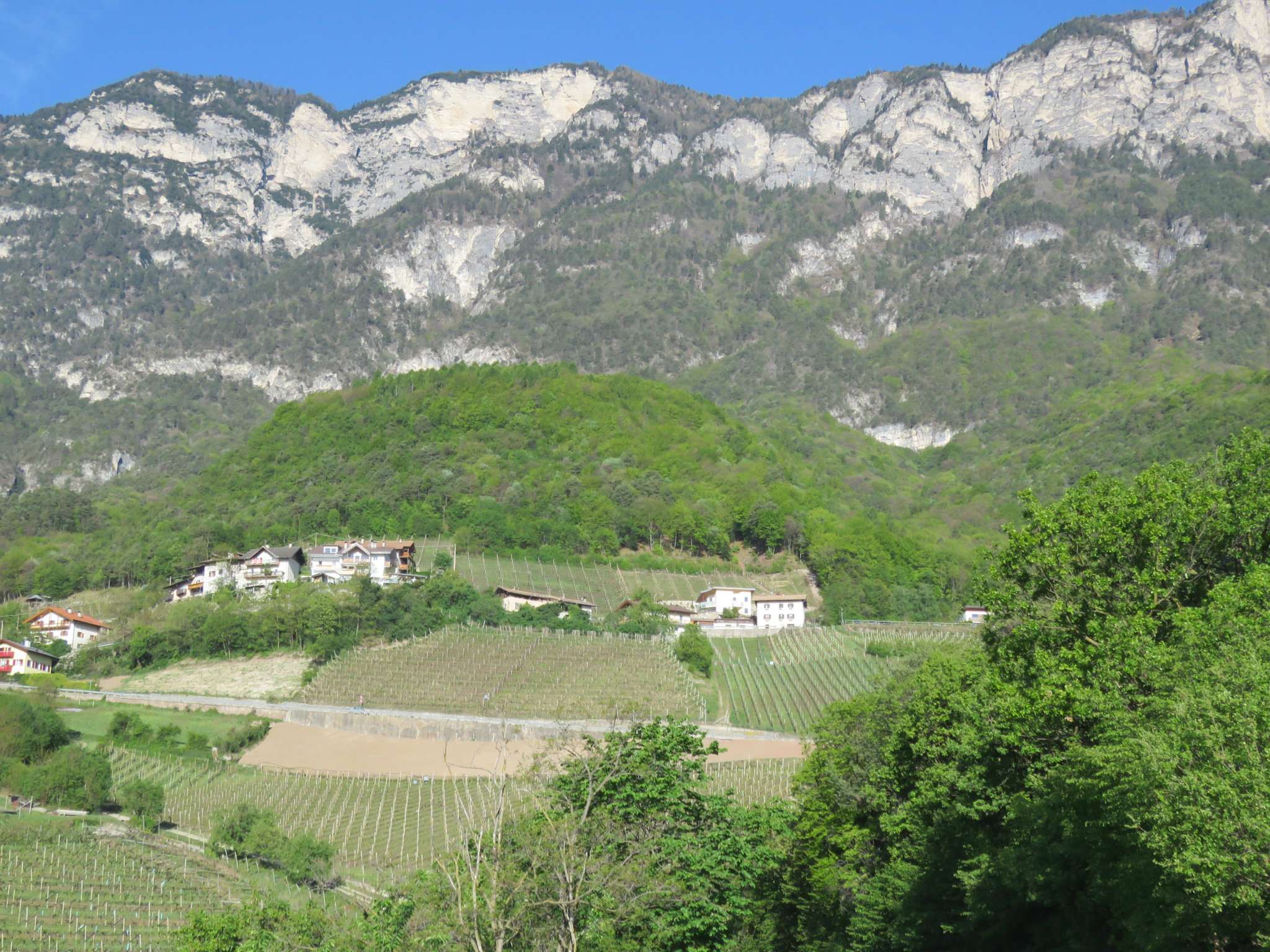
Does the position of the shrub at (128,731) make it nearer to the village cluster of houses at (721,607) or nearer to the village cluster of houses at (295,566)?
the village cluster of houses at (721,607)

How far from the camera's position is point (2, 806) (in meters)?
55.3

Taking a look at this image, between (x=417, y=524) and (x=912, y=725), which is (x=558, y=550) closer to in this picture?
(x=417, y=524)

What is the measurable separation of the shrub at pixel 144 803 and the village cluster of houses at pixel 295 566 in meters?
46.5

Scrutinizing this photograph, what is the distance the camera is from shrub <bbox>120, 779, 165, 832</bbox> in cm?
5319

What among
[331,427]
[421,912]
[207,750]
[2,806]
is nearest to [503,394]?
[331,427]

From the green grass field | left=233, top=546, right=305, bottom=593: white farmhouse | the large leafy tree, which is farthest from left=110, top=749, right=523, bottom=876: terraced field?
left=233, top=546, right=305, bottom=593: white farmhouse

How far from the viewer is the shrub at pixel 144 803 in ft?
174

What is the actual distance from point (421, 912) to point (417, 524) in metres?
95.6

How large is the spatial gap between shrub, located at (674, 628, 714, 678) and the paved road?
42.4 ft

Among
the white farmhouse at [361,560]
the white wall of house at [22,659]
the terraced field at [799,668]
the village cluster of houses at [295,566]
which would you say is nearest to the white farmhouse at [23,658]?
the white wall of house at [22,659]

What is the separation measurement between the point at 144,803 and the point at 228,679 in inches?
1137

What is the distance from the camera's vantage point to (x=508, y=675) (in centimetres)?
7500

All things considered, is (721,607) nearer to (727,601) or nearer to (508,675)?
(727,601)

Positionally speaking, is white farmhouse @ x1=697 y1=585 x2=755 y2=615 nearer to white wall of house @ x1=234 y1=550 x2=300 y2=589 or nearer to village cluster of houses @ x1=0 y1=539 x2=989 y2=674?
village cluster of houses @ x1=0 y1=539 x2=989 y2=674
